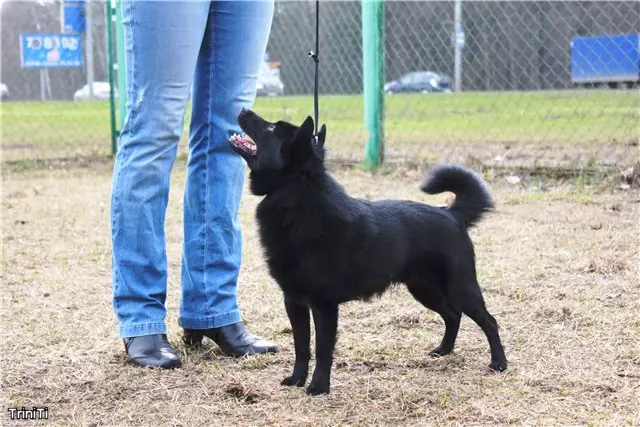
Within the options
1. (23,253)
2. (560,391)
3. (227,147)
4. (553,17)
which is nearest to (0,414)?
(227,147)

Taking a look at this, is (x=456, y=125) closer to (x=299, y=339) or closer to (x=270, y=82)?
(x=270, y=82)

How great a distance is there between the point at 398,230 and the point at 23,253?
→ 2535 millimetres

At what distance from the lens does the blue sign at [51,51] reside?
8656 millimetres

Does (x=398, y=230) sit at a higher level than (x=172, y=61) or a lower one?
lower

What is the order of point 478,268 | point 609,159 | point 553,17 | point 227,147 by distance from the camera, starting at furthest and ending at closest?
point 553,17 → point 609,159 → point 478,268 → point 227,147

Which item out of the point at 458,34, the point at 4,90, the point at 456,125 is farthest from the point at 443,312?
the point at 4,90

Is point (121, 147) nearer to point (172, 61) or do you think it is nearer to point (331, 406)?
point (172, 61)

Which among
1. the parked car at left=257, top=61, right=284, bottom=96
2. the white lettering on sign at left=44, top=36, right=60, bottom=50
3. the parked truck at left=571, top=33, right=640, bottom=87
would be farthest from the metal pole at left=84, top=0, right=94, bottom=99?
the parked truck at left=571, top=33, right=640, bottom=87

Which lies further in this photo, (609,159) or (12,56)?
(12,56)

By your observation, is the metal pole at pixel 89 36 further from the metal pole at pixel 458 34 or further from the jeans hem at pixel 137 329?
the jeans hem at pixel 137 329

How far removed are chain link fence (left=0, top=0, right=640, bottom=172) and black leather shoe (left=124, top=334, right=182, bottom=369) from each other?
13.6 feet

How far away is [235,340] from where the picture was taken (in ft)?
8.95

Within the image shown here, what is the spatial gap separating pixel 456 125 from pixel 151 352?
5810 mm

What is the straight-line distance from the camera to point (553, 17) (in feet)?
21.4
